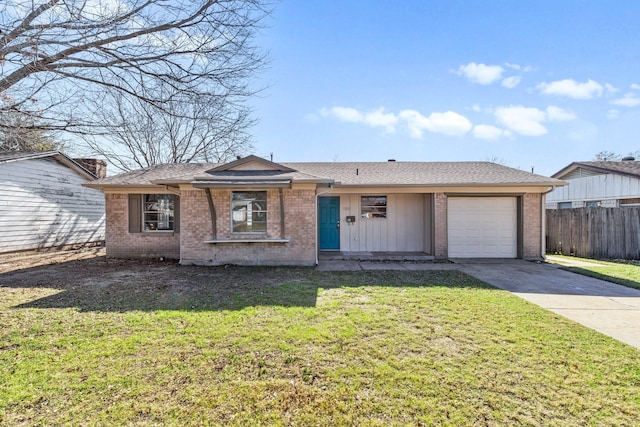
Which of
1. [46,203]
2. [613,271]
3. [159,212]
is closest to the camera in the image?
[613,271]

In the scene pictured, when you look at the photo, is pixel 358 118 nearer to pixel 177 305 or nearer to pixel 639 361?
pixel 177 305

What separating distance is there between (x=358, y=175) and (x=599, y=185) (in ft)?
40.4

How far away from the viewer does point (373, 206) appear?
453 inches

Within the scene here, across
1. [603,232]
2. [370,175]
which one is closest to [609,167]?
[603,232]

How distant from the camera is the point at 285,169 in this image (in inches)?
363

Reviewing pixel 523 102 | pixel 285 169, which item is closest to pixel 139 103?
pixel 285 169

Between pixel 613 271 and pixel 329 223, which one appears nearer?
pixel 613 271

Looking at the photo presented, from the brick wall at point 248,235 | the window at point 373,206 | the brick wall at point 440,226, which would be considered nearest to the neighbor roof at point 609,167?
the brick wall at point 440,226

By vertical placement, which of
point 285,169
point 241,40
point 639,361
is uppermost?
point 241,40

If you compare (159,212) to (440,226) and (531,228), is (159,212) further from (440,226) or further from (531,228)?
(531,228)

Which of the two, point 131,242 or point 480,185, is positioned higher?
point 480,185

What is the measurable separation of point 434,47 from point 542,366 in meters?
11.0

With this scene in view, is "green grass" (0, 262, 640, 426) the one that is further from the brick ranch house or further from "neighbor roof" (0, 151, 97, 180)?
"neighbor roof" (0, 151, 97, 180)

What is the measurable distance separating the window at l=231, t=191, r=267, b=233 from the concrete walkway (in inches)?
90.2
